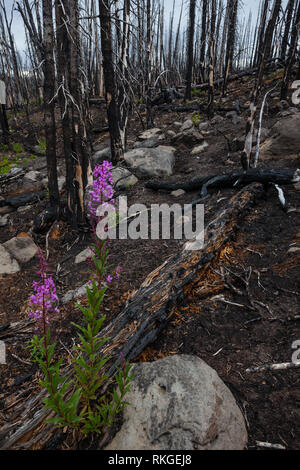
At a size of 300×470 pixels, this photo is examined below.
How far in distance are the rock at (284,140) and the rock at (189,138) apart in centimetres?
303

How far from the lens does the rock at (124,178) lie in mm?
7391

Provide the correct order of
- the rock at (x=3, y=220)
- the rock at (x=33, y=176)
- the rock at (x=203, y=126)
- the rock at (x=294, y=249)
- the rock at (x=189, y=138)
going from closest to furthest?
the rock at (x=294, y=249), the rock at (x=3, y=220), the rock at (x=33, y=176), the rock at (x=189, y=138), the rock at (x=203, y=126)

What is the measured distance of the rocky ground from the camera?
2.05 meters

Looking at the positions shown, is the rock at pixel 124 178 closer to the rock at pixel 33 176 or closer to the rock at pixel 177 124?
the rock at pixel 33 176

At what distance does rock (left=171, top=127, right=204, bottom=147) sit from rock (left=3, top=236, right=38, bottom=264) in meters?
6.65

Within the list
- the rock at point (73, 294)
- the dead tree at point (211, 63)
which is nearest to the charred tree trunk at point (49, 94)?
the rock at point (73, 294)

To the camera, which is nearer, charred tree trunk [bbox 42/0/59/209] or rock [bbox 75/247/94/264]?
charred tree trunk [bbox 42/0/59/209]

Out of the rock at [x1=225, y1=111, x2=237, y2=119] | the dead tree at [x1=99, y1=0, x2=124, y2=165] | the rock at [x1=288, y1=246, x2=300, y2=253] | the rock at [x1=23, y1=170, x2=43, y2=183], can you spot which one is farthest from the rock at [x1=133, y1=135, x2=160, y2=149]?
the rock at [x1=288, y1=246, x2=300, y2=253]

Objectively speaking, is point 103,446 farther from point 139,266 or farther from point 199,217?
Answer: point 199,217

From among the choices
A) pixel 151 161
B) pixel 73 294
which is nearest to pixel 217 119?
pixel 151 161

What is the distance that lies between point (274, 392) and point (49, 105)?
19.4 feet

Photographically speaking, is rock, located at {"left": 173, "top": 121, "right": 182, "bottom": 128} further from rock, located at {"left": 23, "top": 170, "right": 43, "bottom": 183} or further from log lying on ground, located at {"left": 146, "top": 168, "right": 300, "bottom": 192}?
log lying on ground, located at {"left": 146, "top": 168, "right": 300, "bottom": 192}

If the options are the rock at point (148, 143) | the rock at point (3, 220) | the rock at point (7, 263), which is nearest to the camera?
the rock at point (7, 263)

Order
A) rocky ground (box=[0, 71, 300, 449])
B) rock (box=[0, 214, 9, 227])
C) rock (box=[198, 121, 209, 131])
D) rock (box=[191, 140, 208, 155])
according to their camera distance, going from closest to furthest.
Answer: rocky ground (box=[0, 71, 300, 449]) → rock (box=[0, 214, 9, 227]) → rock (box=[191, 140, 208, 155]) → rock (box=[198, 121, 209, 131])
